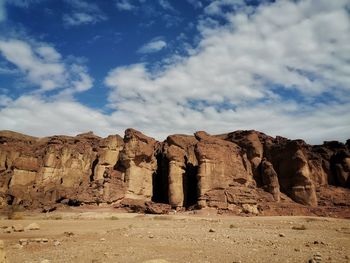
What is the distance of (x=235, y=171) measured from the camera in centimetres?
5919

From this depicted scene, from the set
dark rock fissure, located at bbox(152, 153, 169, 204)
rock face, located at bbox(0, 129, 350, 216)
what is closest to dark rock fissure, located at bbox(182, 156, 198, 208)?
rock face, located at bbox(0, 129, 350, 216)

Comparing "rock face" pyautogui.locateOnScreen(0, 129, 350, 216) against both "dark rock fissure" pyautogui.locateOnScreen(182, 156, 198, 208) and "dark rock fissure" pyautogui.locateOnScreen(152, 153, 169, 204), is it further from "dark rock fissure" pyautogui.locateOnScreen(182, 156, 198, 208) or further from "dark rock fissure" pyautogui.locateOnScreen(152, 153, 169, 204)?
"dark rock fissure" pyautogui.locateOnScreen(152, 153, 169, 204)

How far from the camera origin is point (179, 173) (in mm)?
58062

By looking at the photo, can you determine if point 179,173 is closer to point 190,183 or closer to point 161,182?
point 190,183

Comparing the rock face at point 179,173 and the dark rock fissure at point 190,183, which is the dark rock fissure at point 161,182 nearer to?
the rock face at point 179,173

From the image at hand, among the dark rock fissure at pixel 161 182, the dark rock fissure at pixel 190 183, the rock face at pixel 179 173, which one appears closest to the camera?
the rock face at pixel 179 173

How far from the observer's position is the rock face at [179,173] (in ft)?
174

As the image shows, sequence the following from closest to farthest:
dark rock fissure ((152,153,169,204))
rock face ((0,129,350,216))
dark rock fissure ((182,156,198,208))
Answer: rock face ((0,129,350,216)) → dark rock fissure ((182,156,198,208)) → dark rock fissure ((152,153,169,204))

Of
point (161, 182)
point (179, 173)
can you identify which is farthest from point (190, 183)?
point (161, 182)

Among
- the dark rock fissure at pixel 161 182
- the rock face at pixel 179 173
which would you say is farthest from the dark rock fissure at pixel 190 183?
the dark rock fissure at pixel 161 182

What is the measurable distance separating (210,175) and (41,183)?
32.8 metres

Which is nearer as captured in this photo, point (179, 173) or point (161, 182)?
point (179, 173)

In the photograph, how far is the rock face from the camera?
52938mm

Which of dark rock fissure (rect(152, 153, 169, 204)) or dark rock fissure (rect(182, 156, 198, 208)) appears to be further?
dark rock fissure (rect(152, 153, 169, 204))
